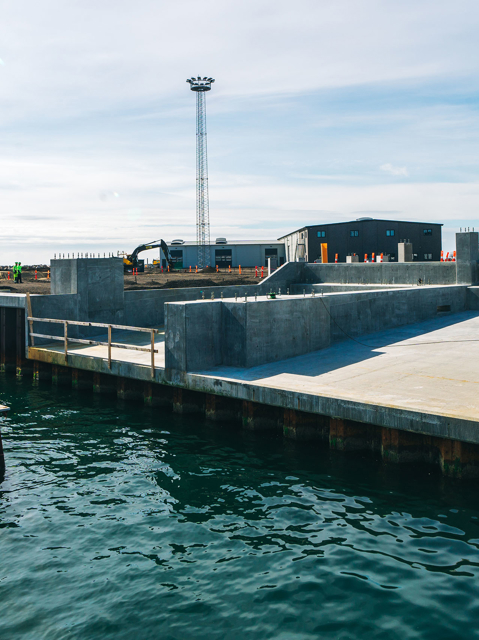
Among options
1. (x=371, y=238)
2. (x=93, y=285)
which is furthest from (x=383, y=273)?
(x=371, y=238)

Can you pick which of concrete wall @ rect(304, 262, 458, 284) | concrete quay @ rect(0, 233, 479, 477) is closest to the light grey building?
concrete wall @ rect(304, 262, 458, 284)

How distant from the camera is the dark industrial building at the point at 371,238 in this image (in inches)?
1943

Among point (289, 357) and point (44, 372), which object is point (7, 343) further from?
point (289, 357)

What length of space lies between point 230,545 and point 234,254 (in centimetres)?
6506

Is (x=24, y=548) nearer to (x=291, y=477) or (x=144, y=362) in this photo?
(x=291, y=477)

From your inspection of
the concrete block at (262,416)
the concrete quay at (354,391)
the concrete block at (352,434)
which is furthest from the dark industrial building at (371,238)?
the concrete block at (352,434)

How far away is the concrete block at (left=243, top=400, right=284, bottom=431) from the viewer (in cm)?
1311

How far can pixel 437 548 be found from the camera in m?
7.89

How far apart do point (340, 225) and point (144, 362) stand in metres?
37.5

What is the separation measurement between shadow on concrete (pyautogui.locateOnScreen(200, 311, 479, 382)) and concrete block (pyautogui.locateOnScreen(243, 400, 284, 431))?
0.75 metres

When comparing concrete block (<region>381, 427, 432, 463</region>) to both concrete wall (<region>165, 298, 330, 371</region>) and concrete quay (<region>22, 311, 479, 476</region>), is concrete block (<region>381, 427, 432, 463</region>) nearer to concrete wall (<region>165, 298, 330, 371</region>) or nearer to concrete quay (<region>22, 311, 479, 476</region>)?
concrete quay (<region>22, 311, 479, 476</region>)

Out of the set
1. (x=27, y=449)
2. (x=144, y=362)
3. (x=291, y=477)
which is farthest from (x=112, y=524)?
(x=144, y=362)

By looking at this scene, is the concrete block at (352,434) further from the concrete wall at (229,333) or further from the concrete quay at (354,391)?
the concrete wall at (229,333)

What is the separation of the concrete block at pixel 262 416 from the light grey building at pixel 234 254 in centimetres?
5836
